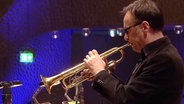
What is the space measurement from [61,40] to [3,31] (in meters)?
1.04

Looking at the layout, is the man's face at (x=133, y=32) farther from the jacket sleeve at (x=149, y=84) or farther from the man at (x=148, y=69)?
the jacket sleeve at (x=149, y=84)

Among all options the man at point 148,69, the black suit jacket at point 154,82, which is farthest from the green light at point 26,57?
the black suit jacket at point 154,82

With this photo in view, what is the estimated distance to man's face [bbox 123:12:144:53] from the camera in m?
2.20

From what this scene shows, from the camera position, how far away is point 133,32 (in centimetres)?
222

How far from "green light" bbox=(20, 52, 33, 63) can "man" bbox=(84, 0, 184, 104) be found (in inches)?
131

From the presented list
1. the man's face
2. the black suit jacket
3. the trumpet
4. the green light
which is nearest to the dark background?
the green light

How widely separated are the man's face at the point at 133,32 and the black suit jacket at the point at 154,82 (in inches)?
4.4

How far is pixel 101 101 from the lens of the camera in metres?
6.91

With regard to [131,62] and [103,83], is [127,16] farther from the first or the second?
[131,62]

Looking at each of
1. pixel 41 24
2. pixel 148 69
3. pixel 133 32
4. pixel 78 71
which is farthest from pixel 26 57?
pixel 148 69

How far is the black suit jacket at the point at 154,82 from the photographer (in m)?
2.03

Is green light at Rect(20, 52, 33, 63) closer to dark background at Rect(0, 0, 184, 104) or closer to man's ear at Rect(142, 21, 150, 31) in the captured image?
dark background at Rect(0, 0, 184, 104)

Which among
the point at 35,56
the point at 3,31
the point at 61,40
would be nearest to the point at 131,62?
the point at 61,40

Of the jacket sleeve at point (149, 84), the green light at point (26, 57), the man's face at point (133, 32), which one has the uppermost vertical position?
the man's face at point (133, 32)
